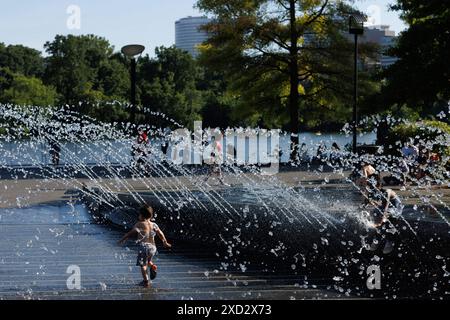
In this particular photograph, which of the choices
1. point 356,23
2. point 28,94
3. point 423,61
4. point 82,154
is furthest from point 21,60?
point 423,61

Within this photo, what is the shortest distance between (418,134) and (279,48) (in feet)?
37.6

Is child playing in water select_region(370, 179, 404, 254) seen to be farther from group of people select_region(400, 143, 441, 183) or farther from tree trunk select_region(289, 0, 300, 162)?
tree trunk select_region(289, 0, 300, 162)

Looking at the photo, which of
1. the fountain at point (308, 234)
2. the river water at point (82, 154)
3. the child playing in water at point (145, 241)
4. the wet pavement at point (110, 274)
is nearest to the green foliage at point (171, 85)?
the river water at point (82, 154)

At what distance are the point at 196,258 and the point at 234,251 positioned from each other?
76cm

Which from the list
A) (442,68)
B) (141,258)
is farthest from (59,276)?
(442,68)

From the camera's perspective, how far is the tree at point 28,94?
235 ft

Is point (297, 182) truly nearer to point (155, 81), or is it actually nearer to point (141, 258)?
point (141, 258)

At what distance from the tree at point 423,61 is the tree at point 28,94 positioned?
51296 millimetres

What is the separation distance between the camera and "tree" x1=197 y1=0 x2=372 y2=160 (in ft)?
124

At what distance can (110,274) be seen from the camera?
33.8 feet

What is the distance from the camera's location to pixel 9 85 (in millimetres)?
83500

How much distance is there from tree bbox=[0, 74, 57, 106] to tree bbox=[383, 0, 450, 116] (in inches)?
2020

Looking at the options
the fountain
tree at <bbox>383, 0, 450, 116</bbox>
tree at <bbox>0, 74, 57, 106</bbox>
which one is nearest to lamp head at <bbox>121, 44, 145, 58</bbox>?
the fountain
